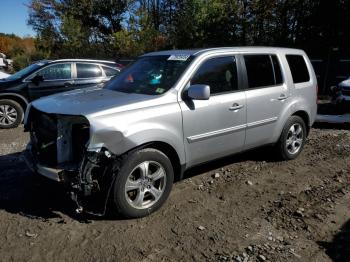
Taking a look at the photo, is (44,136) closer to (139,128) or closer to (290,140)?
(139,128)

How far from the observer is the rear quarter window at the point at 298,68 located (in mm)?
6148

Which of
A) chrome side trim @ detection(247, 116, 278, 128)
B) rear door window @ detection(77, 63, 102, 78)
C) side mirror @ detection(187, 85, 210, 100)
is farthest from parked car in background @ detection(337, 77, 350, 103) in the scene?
side mirror @ detection(187, 85, 210, 100)

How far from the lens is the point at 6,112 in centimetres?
934

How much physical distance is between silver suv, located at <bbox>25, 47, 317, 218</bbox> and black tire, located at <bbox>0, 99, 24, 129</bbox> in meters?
4.78

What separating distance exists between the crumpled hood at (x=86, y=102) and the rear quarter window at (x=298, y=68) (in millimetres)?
2722

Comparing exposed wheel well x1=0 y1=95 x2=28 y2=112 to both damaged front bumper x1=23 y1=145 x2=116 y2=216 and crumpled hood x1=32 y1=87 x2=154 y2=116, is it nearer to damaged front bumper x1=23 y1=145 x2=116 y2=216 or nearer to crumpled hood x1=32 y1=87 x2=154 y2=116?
crumpled hood x1=32 y1=87 x2=154 y2=116

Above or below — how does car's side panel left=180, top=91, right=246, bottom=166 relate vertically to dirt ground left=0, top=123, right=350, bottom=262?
above

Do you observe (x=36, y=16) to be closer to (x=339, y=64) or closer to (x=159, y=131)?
(x=339, y=64)

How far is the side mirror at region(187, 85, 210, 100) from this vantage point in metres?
4.43

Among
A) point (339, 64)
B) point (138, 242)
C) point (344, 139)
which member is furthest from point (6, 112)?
point (339, 64)

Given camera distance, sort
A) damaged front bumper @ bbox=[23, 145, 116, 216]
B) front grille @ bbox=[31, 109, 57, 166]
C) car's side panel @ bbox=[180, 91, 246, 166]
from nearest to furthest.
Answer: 1. damaged front bumper @ bbox=[23, 145, 116, 216]
2. front grille @ bbox=[31, 109, 57, 166]
3. car's side panel @ bbox=[180, 91, 246, 166]

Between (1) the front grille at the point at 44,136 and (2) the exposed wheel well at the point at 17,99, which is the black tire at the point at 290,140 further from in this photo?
(2) the exposed wheel well at the point at 17,99

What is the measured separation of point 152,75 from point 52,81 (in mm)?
5406

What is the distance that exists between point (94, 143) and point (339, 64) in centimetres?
1290
